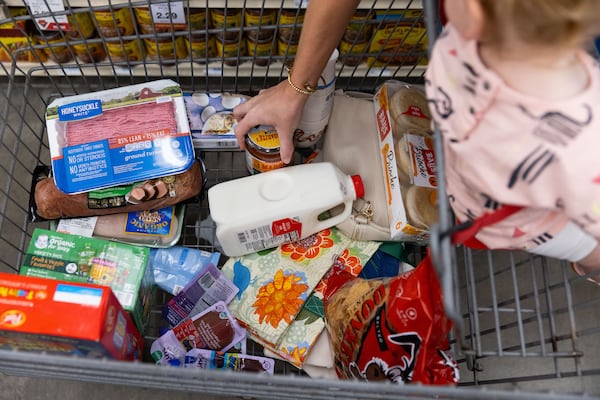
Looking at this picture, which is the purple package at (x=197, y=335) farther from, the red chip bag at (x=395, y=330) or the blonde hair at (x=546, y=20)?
the blonde hair at (x=546, y=20)

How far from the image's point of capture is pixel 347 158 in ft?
4.02

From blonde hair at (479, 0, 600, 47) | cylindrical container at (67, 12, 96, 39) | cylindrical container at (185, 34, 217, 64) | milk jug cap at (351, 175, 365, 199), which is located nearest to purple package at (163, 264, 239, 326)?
milk jug cap at (351, 175, 365, 199)

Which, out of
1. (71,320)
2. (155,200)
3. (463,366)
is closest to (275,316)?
(155,200)

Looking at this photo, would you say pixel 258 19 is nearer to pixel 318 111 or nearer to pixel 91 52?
pixel 318 111

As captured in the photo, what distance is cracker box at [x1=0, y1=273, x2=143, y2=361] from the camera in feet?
2.63

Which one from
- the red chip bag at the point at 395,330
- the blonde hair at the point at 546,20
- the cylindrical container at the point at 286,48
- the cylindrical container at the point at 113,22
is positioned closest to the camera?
the blonde hair at the point at 546,20

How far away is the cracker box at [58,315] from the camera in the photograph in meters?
0.80

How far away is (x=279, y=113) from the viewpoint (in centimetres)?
112

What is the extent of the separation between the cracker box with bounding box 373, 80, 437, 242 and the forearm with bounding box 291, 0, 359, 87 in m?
0.20

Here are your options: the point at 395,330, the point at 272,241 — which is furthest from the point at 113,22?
the point at 395,330

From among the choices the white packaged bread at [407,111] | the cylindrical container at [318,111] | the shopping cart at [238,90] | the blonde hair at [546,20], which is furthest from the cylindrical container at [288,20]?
the blonde hair at [546,20]

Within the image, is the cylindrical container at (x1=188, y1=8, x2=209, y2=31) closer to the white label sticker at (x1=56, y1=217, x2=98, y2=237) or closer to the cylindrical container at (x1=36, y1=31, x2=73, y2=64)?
the cylindrical container at (x1=36, y1=31, x2=73, y2=64)

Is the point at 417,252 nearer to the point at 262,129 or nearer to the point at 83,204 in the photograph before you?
the point at 262,129

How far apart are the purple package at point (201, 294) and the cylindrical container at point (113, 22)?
0.64 m
